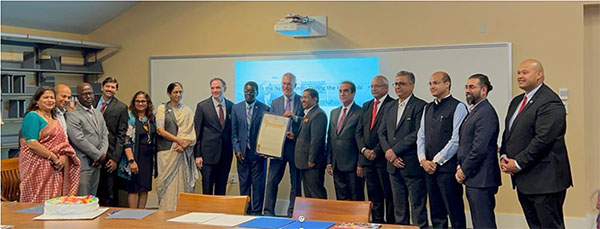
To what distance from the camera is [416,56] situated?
621cm

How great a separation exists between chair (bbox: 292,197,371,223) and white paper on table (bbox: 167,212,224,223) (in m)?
0.48

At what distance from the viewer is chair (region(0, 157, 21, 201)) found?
5.28m

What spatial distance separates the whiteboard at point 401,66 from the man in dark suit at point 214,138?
0.80m

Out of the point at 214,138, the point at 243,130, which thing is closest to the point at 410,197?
the point at 243,130

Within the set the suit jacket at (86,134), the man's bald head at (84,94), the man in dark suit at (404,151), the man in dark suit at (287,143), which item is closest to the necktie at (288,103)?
the man in dark suit at (287,143)

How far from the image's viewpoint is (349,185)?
5.79 m

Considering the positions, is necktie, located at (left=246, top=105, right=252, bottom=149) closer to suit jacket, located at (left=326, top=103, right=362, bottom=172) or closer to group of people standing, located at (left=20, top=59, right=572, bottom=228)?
group of people standing, located at (left=20, top=59, right=572, bottom=228)

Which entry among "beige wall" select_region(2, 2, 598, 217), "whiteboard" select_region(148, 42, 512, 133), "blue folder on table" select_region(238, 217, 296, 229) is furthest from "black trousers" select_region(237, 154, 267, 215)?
"blue folder on table" select_region(238, 217, 296, 229)

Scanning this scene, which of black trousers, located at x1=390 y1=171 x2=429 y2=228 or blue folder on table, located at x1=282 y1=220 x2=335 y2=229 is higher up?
blue folder on table, located at x1=282 y1=220 x2=335 y2=229

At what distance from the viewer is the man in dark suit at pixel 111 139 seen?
5738 mm

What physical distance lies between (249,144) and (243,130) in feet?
0.50

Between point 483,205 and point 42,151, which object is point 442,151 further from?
point 42,151

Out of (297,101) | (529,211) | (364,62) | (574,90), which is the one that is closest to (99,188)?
(297,101)

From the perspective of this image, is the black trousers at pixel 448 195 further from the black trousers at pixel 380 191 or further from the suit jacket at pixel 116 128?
the suit jacket at pixel 116 128
